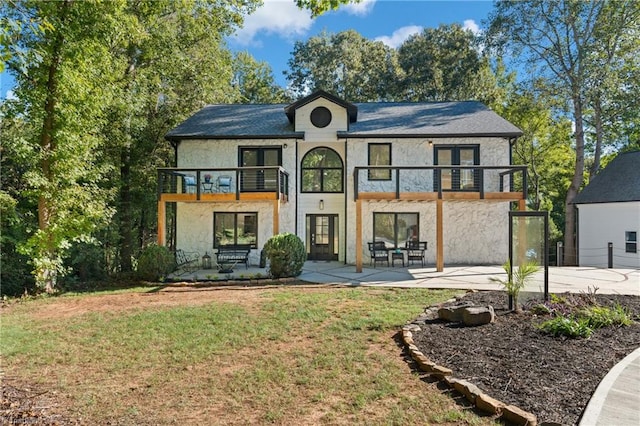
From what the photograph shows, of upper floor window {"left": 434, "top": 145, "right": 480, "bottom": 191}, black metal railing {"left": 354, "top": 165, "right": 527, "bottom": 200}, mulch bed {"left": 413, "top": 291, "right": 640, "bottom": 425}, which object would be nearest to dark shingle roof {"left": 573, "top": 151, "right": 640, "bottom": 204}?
black metal railing {"left": 354, "top": 165, "right": 527, "bottom": 200}

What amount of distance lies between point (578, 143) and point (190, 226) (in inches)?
795

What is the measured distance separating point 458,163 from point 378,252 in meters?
4.70

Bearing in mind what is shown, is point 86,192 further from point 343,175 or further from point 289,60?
point 289,60

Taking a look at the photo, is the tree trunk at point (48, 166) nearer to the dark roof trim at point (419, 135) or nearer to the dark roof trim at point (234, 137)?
the dark roof trim at point (234, 137)

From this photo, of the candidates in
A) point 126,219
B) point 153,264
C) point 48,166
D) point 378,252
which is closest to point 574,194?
point 378,252

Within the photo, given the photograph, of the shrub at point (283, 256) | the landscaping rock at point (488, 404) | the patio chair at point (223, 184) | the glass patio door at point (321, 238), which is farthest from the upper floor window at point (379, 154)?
the landscaping rock at point (488, 404)

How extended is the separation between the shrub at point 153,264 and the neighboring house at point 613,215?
1843cm

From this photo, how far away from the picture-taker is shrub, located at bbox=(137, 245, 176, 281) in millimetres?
11344

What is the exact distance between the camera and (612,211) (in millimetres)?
16734

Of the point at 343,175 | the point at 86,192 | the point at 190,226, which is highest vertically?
the point at 343,175

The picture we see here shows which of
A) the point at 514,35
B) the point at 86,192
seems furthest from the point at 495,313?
the point at 514,35

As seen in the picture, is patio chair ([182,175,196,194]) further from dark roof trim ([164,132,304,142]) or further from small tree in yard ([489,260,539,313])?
small tree in yard ([489,260,539,313])

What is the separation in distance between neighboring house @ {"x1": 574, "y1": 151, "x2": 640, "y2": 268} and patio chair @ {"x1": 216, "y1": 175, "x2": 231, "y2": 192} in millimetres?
16704

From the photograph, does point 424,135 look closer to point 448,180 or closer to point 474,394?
point 448,180
